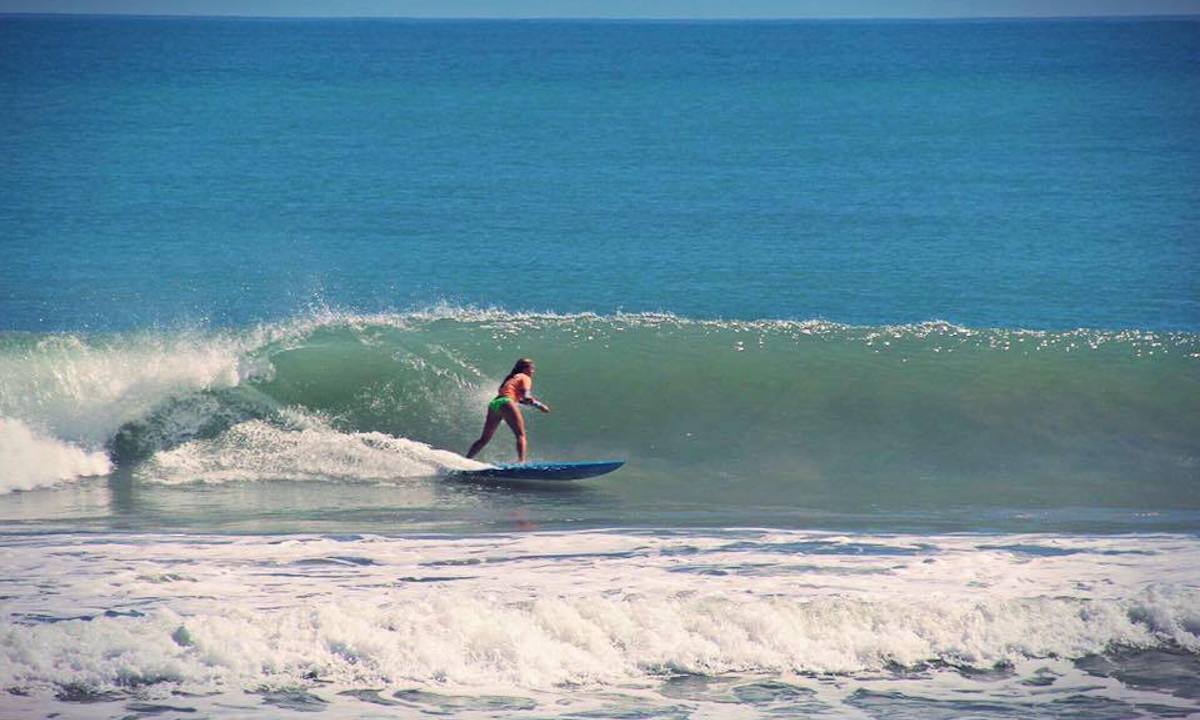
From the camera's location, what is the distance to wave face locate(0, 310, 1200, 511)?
1484 centimetres

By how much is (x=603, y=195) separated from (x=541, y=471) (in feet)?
84.3

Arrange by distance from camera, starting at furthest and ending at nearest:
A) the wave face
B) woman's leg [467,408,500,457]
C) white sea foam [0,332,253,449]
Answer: white sea foam [0,332,253,449], the wave face, woman's leg [467,408,500,457]

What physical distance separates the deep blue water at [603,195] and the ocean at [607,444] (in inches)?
8.1

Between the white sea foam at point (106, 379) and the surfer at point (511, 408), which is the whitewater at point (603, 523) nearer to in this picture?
the white sea foam at point (106, 379)

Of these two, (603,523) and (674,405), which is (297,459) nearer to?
(603,523)

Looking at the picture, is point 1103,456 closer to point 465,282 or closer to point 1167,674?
point 1167,674

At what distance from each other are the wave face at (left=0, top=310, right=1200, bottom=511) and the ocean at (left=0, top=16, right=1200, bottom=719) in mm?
64

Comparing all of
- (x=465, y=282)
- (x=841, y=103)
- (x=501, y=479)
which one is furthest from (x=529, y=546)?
(x=841, y=103)

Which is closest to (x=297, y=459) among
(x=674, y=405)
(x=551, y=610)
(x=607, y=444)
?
(x=607, y=444)

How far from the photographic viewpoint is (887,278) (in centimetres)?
2761

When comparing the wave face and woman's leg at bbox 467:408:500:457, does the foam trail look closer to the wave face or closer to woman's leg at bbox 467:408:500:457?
the wave face

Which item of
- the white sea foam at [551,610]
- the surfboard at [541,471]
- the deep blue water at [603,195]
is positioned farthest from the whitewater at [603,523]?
the deep blue water at [603,195]

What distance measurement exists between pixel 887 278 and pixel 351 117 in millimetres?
36813

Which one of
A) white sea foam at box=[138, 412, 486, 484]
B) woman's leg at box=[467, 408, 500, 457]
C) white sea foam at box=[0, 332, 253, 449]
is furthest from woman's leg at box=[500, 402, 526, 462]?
white sea foam at box=[0, 332, 253, 449]
